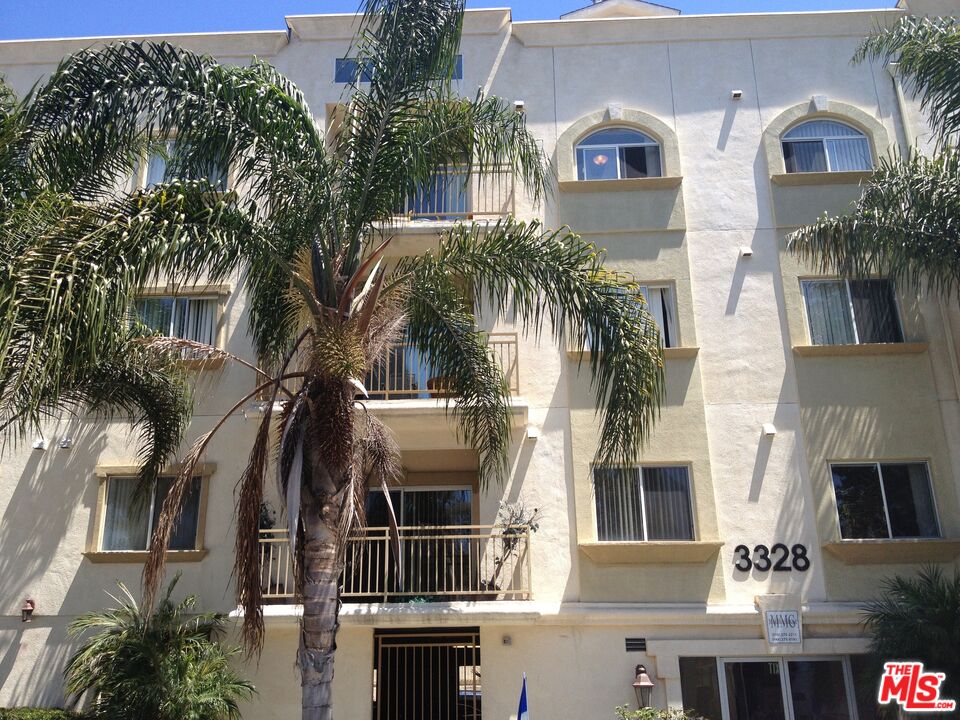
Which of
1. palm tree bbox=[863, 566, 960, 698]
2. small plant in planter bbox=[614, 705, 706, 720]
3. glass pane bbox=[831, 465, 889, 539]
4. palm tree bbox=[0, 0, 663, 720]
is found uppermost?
palm tree bbox=[0, 0, 663, 720]

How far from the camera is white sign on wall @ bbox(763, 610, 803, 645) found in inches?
525

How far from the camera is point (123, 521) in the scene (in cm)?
1479

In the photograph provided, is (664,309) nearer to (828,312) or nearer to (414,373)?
(828,312)

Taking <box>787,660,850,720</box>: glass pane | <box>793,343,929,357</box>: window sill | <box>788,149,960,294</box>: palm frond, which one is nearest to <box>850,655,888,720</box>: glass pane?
<box>787,660,850,720</box>: glass pane

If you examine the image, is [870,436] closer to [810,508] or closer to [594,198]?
[810,508]

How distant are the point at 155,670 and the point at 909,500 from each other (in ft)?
40.2

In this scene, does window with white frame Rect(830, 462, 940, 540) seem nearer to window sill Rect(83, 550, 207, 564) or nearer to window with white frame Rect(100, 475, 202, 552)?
window sill Rect(83, 550, 207, 564)

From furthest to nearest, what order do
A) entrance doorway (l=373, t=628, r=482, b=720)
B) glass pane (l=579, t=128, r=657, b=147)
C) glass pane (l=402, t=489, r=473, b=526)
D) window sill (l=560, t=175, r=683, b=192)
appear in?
glass pane (l=579, t=128, r=657, b=147)
window sill (l=560, t=175, r=683, b=192)
glass pane (l=402, t=489, r=473, b=526)
entrance doorway (l=373, t=628, r=482, b=720)

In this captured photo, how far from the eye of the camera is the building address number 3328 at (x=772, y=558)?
13.9m

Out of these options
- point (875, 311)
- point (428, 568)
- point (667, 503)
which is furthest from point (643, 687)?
point (875, 311)

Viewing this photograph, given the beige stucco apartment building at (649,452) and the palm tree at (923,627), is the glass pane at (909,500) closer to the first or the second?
the beige stucco apartment building at (649,452)

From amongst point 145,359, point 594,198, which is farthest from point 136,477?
point 594,198

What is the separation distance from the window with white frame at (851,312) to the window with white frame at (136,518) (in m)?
11.5

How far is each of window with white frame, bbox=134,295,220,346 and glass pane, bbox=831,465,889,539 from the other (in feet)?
37.7
